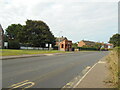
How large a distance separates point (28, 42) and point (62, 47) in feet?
53.0

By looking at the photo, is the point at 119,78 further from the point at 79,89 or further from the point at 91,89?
the point at 79,89

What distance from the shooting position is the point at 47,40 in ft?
197

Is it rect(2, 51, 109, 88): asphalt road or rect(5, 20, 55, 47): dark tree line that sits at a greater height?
rect(5, 20, 55, 47): dark tree line

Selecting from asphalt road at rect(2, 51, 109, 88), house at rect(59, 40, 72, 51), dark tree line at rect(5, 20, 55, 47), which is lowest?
asphalt road at rect(2, 51, 109, 88)

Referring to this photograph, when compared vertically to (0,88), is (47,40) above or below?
above

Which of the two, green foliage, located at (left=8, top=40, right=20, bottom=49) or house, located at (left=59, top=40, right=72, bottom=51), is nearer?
green foliage, located at (left=8, top=40, right=20, bottom=49)

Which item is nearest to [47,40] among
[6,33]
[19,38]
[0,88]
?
[19,38]

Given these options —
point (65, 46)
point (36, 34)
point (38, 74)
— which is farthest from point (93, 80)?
point (65, 46)

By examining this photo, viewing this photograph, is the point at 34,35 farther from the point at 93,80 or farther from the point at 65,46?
the point at 93,80

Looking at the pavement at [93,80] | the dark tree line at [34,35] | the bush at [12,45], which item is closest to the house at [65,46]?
the dark tree line at [34,35]

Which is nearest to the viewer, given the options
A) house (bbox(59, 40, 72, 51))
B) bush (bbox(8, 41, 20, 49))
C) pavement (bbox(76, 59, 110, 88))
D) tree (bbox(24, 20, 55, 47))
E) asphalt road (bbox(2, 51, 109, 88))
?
pavement (bbox(76, 59, 110, 88))

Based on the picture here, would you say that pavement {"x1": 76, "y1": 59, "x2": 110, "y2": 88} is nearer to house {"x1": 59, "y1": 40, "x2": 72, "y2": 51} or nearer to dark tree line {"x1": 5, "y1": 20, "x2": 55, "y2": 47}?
dark tree line {"x1": 5, "y1": 20, "x2": 55, "y2": 47}

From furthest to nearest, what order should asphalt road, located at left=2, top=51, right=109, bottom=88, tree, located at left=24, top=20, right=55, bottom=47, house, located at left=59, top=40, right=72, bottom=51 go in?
house, located at left=59, top=40, right=72, bottom=51
tree, located at left=24, top=20, right=55, bottom=47
asphalt road, located at left=2, top=51, right=109, bottom=88

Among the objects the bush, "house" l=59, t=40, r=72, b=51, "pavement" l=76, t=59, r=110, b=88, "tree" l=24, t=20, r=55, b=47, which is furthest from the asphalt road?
"house" l=59, t=40, r=72, b=51
